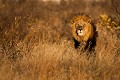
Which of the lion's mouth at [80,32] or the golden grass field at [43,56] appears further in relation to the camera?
the lion's mouth at [80,32]

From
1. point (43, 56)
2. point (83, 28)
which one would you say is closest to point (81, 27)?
point (83, 28)

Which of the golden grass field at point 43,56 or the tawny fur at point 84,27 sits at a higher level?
the tawny fur at point 84,27

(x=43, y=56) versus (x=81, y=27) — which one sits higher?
(x=81, y=27)

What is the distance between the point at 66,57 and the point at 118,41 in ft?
5.99

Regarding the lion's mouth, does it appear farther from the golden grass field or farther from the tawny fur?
the golden grass field

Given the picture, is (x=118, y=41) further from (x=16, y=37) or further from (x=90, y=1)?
(x=90, y=1)

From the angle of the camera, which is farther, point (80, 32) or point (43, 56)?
point (80, 32)

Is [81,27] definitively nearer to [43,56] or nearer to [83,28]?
[83,28]

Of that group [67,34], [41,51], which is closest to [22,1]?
[67,34]

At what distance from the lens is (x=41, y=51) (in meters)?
8.03

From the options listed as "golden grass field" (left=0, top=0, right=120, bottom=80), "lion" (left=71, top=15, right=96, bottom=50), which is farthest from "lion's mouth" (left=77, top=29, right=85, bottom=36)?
"golden grass field" (left=0, top=0, right=120, bottom=80)

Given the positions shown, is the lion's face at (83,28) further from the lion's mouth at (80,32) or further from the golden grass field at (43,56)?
the golden grass field at (43,56)

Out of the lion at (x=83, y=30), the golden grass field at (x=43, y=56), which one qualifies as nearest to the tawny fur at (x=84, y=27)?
the lion at (x=83, y=30)

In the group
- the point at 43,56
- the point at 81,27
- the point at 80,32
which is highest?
the point at 81,27
